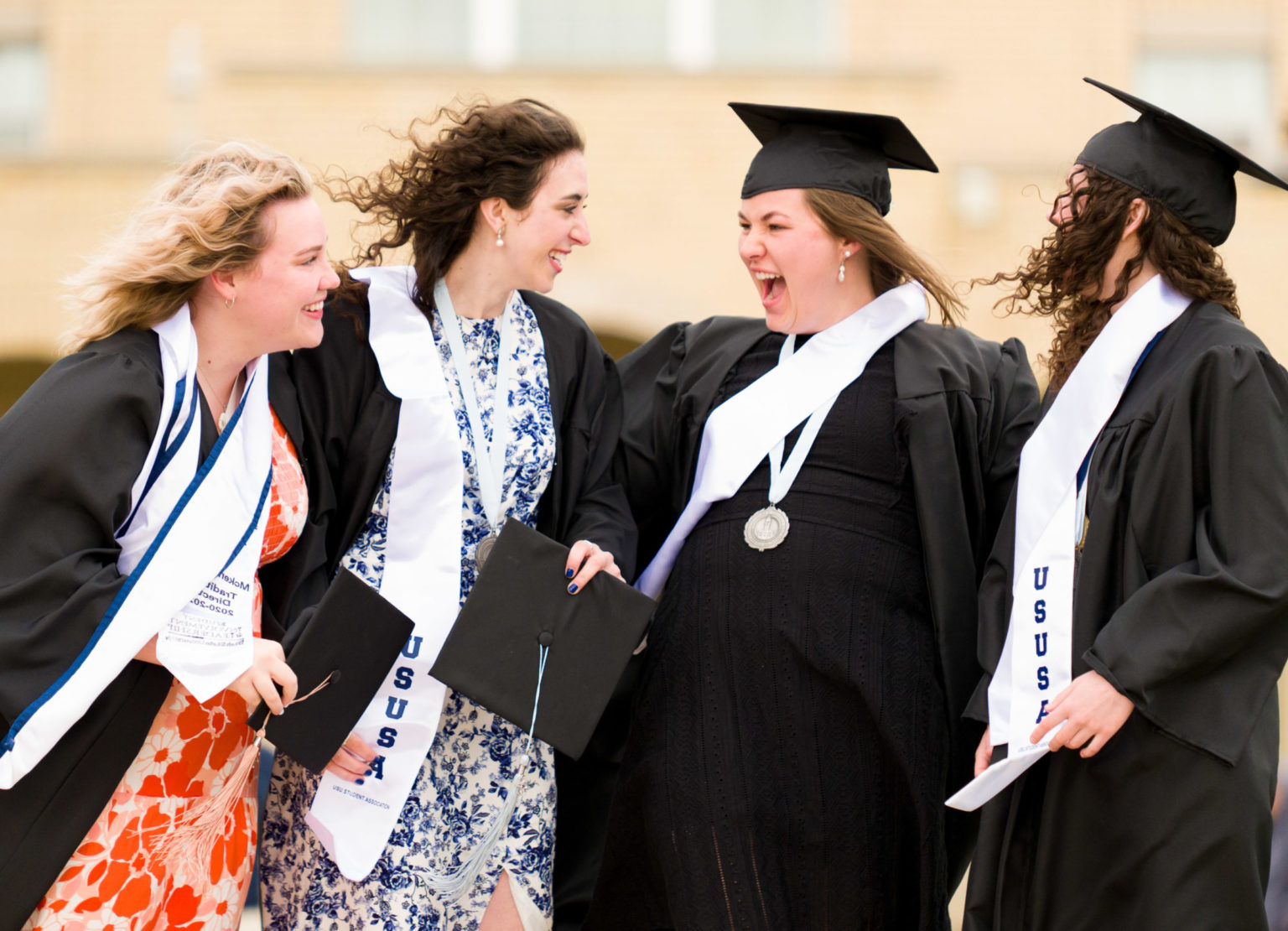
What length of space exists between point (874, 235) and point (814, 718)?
1.23 m

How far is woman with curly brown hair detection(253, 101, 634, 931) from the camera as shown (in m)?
3.52

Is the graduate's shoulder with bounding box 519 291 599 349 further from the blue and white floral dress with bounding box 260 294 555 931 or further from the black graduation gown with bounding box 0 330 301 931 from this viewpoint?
the black graduation gown with bounding box 0 330 301 931

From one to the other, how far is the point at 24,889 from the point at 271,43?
8445 millimetres

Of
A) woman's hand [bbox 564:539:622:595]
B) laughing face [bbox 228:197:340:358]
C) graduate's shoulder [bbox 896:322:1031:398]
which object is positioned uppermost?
laughing face [bbox 228:197:340:358]

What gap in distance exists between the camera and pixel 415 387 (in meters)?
3.64

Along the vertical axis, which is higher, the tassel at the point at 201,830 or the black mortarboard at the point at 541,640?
the black mortarboard at the point at 541,640

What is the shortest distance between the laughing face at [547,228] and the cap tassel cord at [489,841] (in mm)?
932

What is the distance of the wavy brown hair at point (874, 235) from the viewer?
388cm

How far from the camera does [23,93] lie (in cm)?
1109

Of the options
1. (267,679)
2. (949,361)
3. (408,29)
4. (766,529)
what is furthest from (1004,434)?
(408,29)

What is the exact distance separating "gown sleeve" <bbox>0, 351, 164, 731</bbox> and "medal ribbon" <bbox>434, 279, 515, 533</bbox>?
87 centimetres

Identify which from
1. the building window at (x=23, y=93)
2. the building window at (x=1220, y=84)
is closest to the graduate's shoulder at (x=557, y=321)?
the building window at (x=1220, y=84)

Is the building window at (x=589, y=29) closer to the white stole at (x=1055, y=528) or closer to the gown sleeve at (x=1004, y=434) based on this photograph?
the gown sleeve at (x=1004, y=434)

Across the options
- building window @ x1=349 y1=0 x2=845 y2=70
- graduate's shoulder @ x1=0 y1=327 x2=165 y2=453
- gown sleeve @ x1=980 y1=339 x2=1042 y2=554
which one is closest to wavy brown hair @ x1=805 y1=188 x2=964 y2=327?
gown sleeve @ x1=980 y1=339 x2=1042 y2=554
